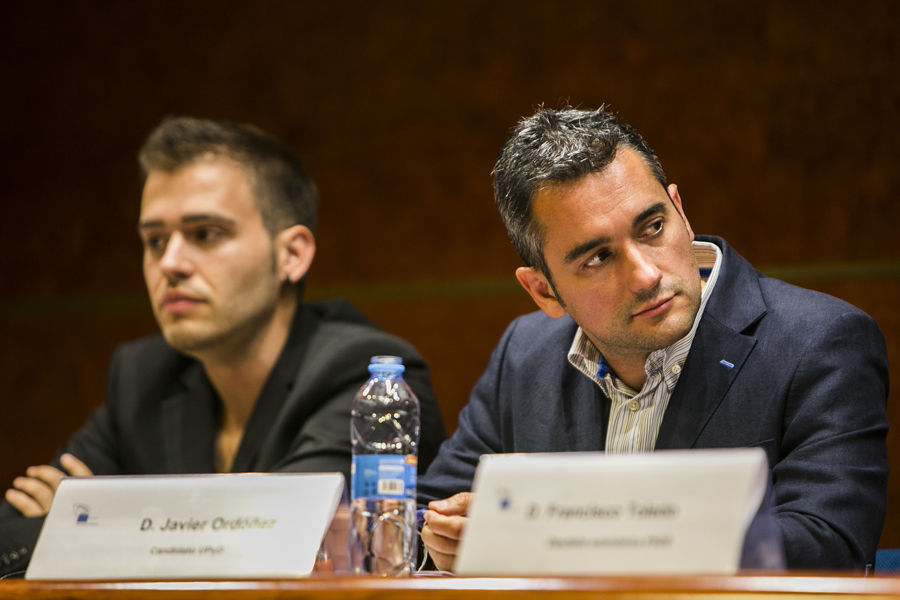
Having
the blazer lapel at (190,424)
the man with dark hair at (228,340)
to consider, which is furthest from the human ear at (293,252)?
the blazer lapel at (190,424)

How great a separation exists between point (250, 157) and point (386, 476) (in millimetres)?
1584

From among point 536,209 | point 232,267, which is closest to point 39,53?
point 232,267

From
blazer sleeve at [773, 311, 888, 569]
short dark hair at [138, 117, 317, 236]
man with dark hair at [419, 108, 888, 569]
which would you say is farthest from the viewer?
short dark hair at [138, 117, 317, 236]

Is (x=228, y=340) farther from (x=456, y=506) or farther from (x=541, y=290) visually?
(x=456, y=506)

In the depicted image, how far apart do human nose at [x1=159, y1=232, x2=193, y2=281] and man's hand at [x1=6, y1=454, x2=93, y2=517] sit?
51 centimetres

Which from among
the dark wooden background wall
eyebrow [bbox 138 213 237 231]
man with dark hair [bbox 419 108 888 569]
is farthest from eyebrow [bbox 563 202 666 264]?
the dark wooden background wall

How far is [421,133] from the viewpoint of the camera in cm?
363

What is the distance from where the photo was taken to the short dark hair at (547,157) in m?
1.79

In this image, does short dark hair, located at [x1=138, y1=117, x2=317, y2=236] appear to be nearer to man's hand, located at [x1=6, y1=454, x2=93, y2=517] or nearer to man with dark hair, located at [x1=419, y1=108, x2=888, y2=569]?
man's hand, located at [x1=6, y1=454, x2=93, y2=517]

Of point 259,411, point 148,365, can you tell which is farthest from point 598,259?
point 148,365

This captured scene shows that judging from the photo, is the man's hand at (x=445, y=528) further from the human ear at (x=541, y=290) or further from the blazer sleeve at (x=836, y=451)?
the human ear at (x=541, y=290)

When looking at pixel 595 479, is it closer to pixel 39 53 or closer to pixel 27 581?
pixel 27 581

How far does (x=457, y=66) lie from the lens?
3.60m

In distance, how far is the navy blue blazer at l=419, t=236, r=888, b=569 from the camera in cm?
152
